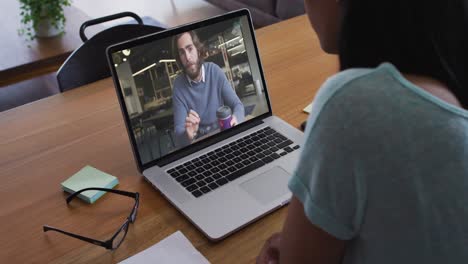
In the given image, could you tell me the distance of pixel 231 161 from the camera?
1.03 metres

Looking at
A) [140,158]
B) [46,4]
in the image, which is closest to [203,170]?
[140,158]

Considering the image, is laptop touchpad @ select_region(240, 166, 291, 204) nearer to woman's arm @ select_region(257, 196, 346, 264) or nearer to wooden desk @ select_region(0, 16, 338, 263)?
wooden desk @ select_region(0, 16, 338, 263)

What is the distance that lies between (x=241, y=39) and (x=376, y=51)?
614 mm

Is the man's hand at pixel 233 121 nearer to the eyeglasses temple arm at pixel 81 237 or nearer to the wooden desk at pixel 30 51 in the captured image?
the eyeglasses temple arm at pixel 81 237

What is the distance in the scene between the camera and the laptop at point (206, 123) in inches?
37.0

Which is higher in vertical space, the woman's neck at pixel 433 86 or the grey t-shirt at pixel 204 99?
the woman's neck at pixel 433 86

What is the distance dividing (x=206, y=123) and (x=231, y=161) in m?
0.11

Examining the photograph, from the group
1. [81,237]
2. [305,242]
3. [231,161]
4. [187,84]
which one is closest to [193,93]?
[187,84]

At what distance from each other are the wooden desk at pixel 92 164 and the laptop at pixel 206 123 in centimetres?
4

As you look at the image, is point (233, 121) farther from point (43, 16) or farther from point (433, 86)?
point (43, 16)

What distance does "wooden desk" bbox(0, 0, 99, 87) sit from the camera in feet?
6.56

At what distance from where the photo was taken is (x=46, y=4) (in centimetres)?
221

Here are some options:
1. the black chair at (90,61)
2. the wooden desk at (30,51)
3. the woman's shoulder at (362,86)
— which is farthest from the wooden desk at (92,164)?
the wooden desk at (30,51)

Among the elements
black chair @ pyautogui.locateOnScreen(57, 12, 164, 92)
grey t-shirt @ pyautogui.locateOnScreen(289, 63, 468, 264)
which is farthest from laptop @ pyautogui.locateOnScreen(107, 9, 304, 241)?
black chair @ pyautogui.locateOnScreen(57, 12, 164, 92)
